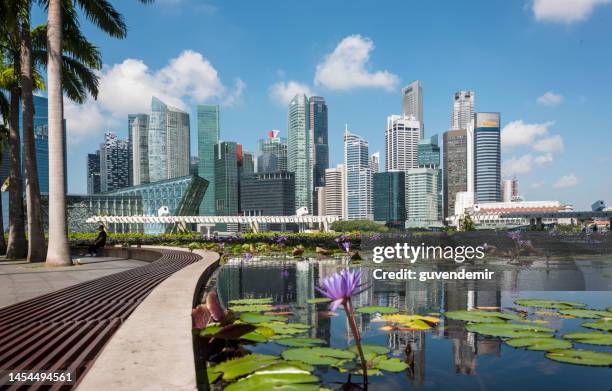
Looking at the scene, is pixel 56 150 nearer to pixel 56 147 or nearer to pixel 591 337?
pixel 56 147

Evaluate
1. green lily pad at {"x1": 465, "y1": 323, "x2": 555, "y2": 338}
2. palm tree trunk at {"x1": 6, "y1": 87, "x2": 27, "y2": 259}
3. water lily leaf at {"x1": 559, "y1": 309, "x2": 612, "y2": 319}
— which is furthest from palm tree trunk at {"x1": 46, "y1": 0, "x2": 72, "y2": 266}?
water lily leaf at {"x1": 559, "y1": 309, "x2": 612, "y2": 319}

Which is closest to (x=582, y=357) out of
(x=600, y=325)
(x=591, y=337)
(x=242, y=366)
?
(x=591, y=337)

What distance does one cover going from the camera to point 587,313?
16.2 ft

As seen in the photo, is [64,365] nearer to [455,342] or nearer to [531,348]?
[455,342]

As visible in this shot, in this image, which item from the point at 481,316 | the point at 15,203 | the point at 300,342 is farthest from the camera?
the point at 15,203

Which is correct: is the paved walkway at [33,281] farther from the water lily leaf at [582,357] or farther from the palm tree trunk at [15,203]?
the water lily leaf at [582,357]

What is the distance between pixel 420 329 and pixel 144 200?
10719 centimetres

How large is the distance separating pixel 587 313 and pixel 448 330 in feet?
6.38

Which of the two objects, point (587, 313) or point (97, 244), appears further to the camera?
point (97, 244)

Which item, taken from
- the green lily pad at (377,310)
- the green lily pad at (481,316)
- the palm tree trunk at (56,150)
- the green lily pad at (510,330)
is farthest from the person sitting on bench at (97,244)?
the green lily pad at (510,330)

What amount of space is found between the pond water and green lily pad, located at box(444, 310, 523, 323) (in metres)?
0.11

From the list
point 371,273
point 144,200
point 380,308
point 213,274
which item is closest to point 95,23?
point 213,274

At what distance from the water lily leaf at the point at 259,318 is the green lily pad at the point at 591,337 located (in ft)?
9.62

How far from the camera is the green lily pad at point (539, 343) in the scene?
3546 mm
